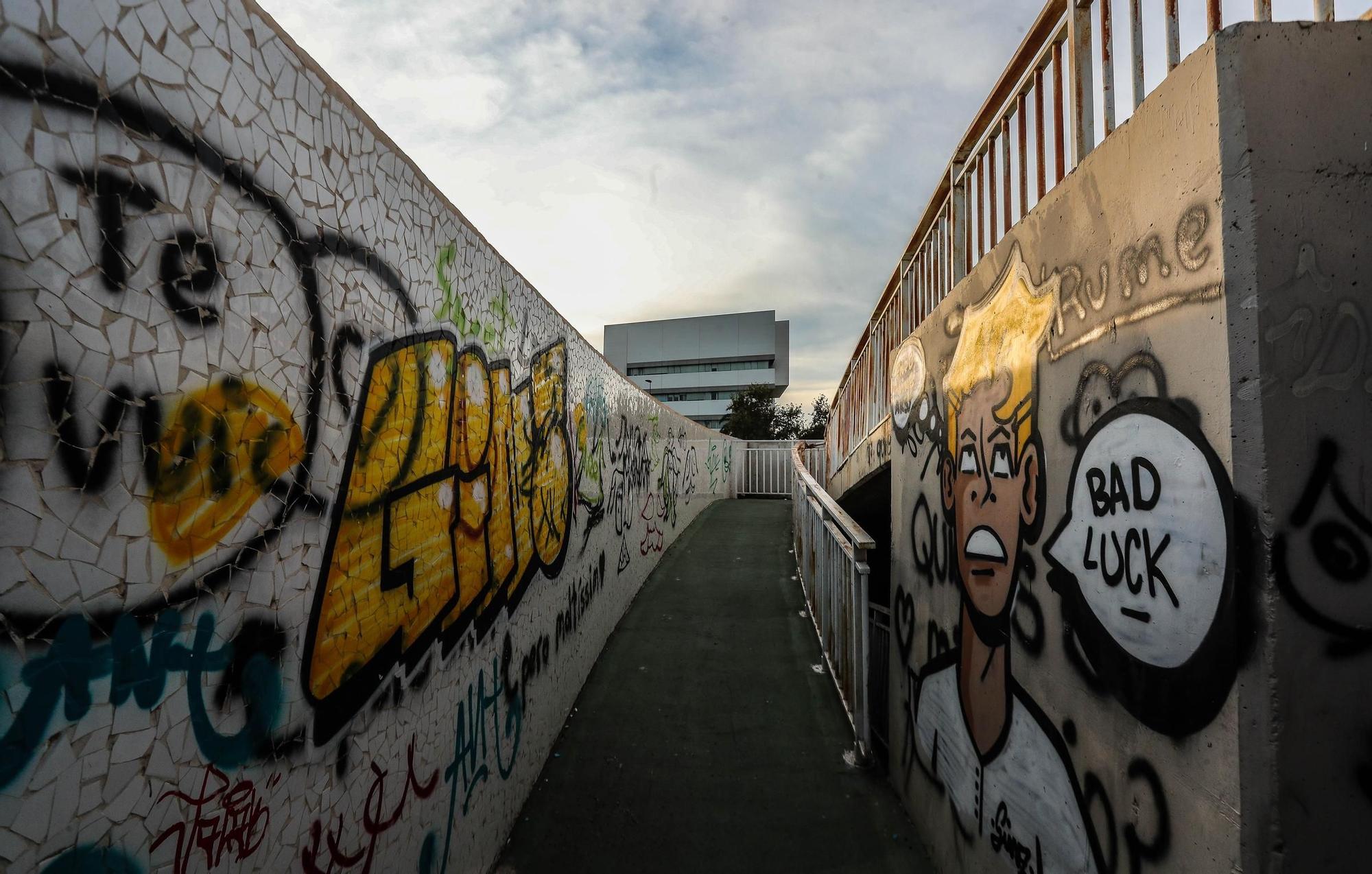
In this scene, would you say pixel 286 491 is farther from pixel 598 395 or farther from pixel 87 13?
pixel 598 395

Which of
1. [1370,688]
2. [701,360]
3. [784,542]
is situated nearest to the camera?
[1370,688]

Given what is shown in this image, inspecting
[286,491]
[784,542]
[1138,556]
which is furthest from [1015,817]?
[784,542]

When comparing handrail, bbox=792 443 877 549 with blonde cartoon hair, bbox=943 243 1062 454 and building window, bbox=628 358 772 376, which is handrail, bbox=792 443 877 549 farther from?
building window, bbox=628 358 772 376

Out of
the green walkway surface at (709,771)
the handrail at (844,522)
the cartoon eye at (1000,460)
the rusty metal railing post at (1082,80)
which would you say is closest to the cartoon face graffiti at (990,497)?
the cartoon eye at (1000,460)

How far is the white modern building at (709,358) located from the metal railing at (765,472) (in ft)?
102

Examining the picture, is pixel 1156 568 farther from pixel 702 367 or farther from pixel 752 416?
pixel 702 367

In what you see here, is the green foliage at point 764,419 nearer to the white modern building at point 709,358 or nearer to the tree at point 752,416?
the tree at point 752,416

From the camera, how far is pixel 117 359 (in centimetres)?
119

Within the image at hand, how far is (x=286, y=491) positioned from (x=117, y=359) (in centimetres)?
54

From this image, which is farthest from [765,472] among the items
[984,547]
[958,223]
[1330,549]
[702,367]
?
[702,367]

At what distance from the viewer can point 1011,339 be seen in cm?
262

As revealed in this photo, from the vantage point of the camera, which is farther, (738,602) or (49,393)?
(738,602)

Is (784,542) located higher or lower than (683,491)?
lower

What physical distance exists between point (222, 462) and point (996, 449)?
9.13 feet
